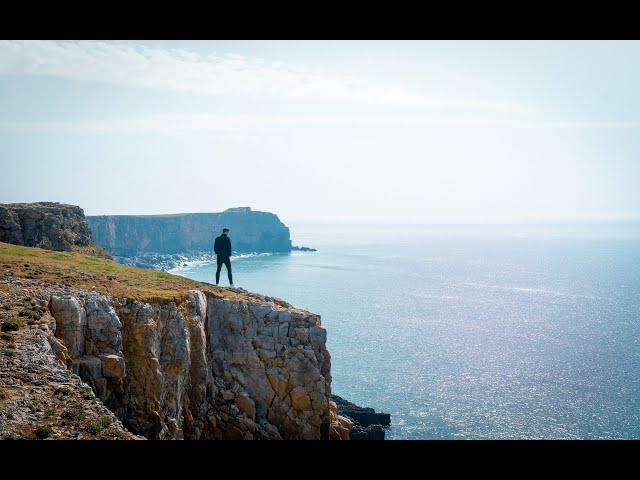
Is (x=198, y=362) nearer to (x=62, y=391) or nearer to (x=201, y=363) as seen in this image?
(x=201, y=363)

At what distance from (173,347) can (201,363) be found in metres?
2.61

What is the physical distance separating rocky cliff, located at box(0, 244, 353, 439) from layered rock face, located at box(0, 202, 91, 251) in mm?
8513

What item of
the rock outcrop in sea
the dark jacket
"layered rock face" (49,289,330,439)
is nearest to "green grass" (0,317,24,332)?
the rock outcrop in sea

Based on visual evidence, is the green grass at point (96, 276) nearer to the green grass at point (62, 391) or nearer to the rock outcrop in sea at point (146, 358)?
the rock outcrop in sea at point (146, 358)

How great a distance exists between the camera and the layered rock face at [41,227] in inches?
1436

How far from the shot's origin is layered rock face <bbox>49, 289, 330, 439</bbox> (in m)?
18.6

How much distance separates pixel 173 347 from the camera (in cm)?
2248

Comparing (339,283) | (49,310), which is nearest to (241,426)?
(49,310)

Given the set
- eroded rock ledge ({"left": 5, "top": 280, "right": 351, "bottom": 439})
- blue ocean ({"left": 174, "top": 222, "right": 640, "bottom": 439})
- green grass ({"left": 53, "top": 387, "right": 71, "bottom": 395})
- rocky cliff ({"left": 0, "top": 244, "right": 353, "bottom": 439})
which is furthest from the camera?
blue ocean ({"left": 174, "top": 222, "right": 640, "bottom": 439})

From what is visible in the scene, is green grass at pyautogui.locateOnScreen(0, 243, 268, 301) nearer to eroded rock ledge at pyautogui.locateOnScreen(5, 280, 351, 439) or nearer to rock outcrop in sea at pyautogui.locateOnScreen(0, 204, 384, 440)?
rock outcrop in sea at pyautogui.locateOnScreen(0, 204, 384, 440)

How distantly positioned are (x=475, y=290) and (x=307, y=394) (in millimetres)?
115450

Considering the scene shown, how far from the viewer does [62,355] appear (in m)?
16.3

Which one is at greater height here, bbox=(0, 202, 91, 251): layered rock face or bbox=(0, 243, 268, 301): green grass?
bbox=(0, 202, 91, 251): layered rock face
